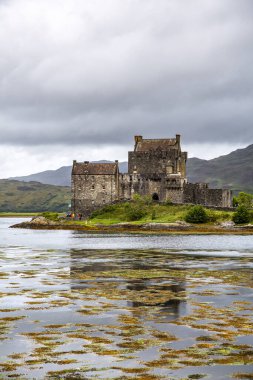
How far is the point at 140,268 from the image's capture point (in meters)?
36.4

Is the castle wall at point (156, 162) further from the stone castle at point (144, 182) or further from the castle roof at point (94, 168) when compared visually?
the castle roof at point (94, 168)

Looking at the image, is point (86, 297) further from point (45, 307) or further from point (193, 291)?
point (193, 291)

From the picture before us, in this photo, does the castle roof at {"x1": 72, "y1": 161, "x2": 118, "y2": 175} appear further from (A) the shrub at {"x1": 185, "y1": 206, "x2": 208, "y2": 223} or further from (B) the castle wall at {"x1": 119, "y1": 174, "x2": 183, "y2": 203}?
(A) the shrub at {"x1": 185, "y1": 206, "x2": 208, "y2": 223}

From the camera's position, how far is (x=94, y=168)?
133625 millimetres

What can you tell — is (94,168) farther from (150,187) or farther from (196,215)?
(196,215)

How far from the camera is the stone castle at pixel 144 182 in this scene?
5084 inches

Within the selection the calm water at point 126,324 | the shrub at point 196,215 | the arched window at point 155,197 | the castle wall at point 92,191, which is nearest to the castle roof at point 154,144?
the castle wall at point 92,191

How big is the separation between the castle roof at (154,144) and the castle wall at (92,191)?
9.47m

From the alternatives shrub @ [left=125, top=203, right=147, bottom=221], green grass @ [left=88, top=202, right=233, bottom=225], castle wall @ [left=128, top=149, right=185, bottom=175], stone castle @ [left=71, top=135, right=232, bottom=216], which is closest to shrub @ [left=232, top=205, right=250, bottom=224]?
green grass @ [left=88, top=202, right=233, bottom=225]

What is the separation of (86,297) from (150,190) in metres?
107

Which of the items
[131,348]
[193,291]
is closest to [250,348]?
[131,348]

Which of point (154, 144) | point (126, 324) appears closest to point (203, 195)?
point (154, 144)

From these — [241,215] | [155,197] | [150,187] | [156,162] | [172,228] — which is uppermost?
[156,162]

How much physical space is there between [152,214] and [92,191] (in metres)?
21.7
